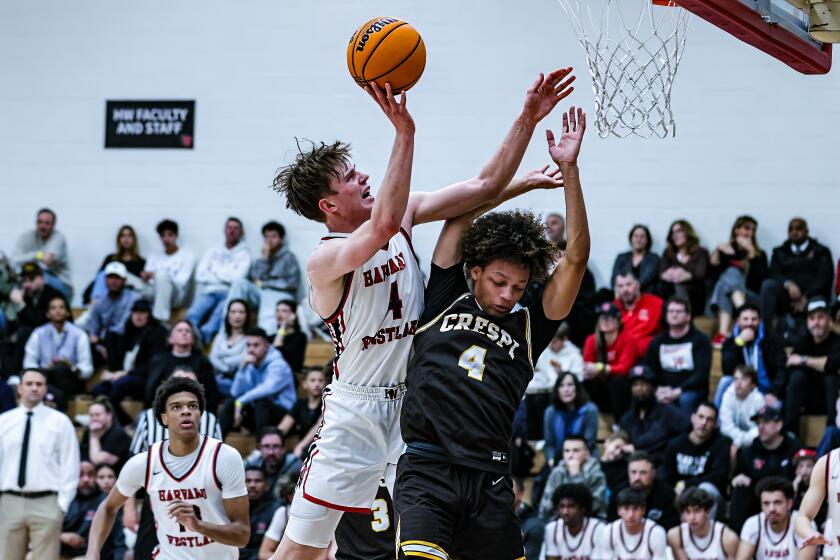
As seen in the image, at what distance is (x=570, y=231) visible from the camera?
4883mm

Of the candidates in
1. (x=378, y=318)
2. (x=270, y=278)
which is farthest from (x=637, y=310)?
(x=378, y=318)

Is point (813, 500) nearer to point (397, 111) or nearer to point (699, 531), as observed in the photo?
point (699, 531)

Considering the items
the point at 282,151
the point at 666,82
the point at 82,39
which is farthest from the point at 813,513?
the point at 82,39

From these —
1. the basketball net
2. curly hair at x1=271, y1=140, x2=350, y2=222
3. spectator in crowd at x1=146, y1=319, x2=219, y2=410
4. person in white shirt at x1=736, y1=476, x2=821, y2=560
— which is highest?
the basketball net

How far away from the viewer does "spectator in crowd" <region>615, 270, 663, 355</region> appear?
12.4m

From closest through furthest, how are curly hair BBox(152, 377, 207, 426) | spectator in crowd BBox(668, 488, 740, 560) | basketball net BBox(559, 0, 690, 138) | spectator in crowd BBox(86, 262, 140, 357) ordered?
1. basketball net BBox(559, 0, 690, 138)
2. curly hair BBox(152, 377, 207, 426)
3. spectator in crowd BBox(668, 488, 740, 560)
4. spectator in crowd BBox(86, 262, 140, 357)

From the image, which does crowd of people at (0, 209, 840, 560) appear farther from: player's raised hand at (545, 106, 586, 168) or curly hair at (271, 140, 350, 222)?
player's raised hand at (545, 106, 586, 168)

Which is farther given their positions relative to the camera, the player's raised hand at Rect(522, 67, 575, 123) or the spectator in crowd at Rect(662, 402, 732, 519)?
the spectator in crowd at Rect(662, 402, 732, 519)

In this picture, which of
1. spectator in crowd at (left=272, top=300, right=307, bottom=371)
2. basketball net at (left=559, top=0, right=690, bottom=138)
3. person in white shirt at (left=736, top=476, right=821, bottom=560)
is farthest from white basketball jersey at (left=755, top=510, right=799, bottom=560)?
spectator in crowd at (left=272, top=300, right=307, bottom=371)

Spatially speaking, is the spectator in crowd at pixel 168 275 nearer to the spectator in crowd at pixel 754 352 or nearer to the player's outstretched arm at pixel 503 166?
the spectator in crowd at pixel 754 352

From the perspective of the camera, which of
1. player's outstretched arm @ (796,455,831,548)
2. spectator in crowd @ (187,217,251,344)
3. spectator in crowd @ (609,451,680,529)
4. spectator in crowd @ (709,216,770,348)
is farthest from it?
spectator in crowd @ (187,217,251,344)

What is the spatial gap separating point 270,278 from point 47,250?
297 centimetres

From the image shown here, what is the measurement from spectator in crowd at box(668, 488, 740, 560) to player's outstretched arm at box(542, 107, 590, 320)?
17.6 feet

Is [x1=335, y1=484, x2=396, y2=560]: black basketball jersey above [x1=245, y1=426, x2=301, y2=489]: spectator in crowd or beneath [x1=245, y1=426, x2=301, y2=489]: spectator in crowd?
above
